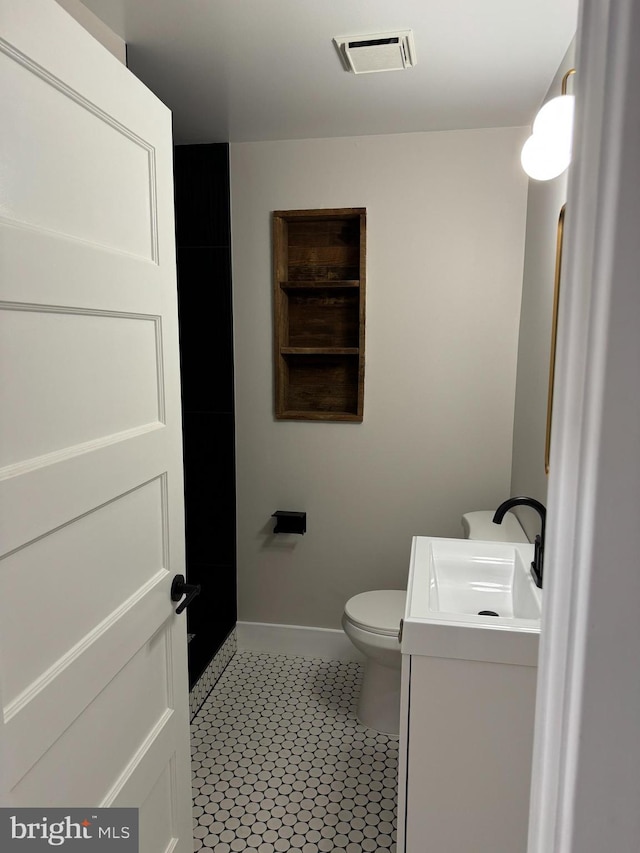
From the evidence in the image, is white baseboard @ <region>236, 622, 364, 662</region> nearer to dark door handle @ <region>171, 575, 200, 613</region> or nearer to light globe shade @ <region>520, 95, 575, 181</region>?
dark door handle @ <region>171, 575, 200, 613</region>

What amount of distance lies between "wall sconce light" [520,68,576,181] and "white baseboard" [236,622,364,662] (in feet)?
7.12

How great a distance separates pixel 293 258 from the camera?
2.79 metres

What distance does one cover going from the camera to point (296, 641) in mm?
2977

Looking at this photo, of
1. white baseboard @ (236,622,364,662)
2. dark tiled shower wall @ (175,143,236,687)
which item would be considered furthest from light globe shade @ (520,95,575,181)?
white baseboard @ (236,622,364,662)

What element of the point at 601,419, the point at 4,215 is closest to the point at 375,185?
the point at 4,215

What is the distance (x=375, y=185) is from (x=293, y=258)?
48 cm

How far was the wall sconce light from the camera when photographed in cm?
145

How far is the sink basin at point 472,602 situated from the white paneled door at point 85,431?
62 cm

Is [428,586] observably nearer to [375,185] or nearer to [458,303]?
[458,303]

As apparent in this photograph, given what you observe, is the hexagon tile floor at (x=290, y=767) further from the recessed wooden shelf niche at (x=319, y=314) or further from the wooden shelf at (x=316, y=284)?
the wooden shelf at (x=316, y=284)

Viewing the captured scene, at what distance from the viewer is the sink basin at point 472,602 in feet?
4.51

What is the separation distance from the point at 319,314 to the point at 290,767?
6.01 ft

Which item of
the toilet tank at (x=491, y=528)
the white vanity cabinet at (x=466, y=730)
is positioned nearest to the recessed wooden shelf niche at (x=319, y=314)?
the toilet tank at (x=491, y=528)

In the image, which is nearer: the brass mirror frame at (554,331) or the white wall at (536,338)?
the brass mirror frame at (554,331)
